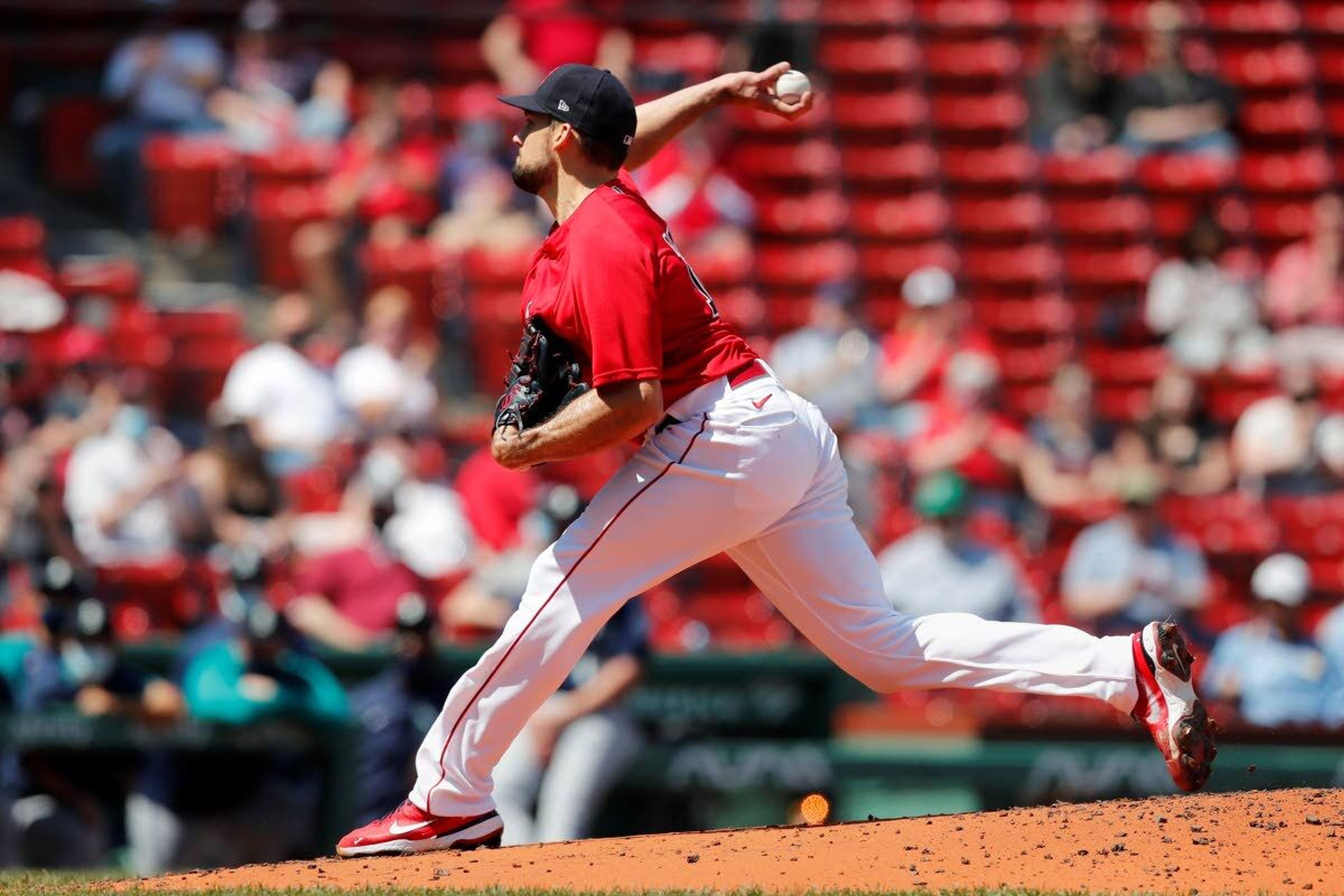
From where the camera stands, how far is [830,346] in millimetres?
11250

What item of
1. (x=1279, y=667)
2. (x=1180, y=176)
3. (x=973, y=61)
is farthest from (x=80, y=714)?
(x=973, y=61)

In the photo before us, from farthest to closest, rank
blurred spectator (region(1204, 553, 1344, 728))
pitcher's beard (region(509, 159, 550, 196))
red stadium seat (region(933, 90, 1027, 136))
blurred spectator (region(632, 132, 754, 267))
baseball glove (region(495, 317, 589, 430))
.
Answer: red stadium seat (region(933, 90, 1027, 136)), blurred spectator (region(632, 132, 754, 267)), blurred spectator (region(1204, 553, 1344, 728)), pitcher's beard (region(509, 159, 550, 196)), baseball glove (region(495, 317, 589, 430))

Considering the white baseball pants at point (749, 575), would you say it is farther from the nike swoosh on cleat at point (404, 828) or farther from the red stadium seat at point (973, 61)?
the red stadium seat at point (973, 61)

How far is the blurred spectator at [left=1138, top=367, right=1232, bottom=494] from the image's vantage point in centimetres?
1117

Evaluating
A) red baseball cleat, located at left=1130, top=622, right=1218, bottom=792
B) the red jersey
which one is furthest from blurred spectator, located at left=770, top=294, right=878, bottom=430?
the red jersey

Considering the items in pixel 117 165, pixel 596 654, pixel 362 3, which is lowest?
pixel 596 654

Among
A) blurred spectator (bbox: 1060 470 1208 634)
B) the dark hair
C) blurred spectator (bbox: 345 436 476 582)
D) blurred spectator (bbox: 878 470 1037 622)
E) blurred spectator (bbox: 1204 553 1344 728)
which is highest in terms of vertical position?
the dark hair

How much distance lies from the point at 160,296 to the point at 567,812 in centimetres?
553

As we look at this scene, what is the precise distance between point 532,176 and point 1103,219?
8904 mm

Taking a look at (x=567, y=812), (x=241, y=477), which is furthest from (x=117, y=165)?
(x=567, y=812)

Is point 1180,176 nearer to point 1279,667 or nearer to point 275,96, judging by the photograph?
point 1279,667

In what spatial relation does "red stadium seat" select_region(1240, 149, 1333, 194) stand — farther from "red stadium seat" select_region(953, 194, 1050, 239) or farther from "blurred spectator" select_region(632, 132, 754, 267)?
"blurred spectator" select_region(632, 132, 754, 267)

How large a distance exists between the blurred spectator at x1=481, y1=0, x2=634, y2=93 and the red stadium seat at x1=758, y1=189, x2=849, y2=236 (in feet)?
4.12

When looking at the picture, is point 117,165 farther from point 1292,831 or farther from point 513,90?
point 1292,831
